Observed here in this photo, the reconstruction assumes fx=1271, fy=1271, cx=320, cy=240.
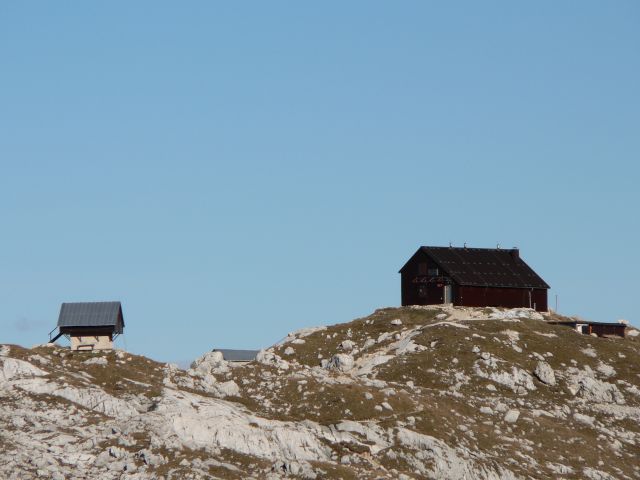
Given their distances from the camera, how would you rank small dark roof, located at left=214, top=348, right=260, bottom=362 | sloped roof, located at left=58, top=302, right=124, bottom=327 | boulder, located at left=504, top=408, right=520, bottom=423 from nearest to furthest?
boulder, located at left=504, top=408, right=520, bottom=423
sloped roof, located at left=58, top=302, right=124, bottom=327
small dark roof, located at left=214, top=348, right=260, bottom=362

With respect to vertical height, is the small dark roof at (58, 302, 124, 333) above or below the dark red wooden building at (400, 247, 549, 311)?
below

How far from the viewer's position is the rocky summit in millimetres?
75250

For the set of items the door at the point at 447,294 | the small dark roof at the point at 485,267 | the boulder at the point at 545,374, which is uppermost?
the small dark roof at the point at 485,267

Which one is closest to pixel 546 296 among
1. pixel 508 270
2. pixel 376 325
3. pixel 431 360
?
pixel 508 270

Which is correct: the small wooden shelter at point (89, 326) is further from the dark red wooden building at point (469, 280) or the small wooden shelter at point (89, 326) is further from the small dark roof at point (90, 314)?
the dark red wooden building at point (469, 280)

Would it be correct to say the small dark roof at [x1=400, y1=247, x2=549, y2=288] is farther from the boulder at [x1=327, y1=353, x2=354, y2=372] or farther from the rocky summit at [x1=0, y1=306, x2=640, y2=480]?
the boulder at [x1=327, y1=353, x2=354, y2=372]

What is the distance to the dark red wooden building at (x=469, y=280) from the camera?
128 m

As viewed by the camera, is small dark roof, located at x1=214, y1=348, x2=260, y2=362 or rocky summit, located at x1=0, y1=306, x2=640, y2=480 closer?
rocky summit, located at x1=0, y1=306, x2=640, y2=480

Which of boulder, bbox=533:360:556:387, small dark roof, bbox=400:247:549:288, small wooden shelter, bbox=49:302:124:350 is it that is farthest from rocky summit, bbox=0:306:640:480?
small dark roof, bbox=400:247:549:288

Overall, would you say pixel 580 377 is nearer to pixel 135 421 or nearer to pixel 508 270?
pixel 508 270

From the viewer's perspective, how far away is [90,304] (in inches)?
4129

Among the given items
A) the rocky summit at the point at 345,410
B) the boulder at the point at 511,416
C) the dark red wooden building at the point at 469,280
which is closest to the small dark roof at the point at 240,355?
the rocky summit at the point at 345,410

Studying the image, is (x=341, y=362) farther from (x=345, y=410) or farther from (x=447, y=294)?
(x=447, y=294)

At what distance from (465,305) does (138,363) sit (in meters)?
45.2
